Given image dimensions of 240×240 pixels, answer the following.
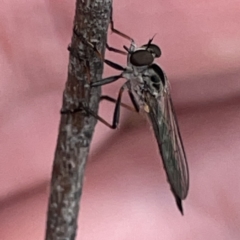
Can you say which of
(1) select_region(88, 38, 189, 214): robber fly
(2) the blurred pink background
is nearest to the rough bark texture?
(1) select_region(88, 38, 189, 214): robber fly

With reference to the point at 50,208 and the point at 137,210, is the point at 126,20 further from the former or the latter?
the point at 50,208

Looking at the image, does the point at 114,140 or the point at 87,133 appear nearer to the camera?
the point at 87,133

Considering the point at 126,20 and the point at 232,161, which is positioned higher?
the point at 126,20

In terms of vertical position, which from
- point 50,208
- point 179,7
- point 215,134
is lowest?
point 50,208

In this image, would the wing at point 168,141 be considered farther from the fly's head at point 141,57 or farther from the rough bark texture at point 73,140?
the rough bark texture at point 73,140

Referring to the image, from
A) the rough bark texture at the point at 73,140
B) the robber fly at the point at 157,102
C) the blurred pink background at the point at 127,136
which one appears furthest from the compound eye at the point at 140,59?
the blurred pink background at the point at 127,136

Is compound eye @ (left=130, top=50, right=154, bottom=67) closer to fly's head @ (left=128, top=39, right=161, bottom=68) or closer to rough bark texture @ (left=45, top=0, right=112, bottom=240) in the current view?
fly's head @ (left=128, top=39, right=161, bottom=68)

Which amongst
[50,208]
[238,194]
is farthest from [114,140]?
[50,208]
